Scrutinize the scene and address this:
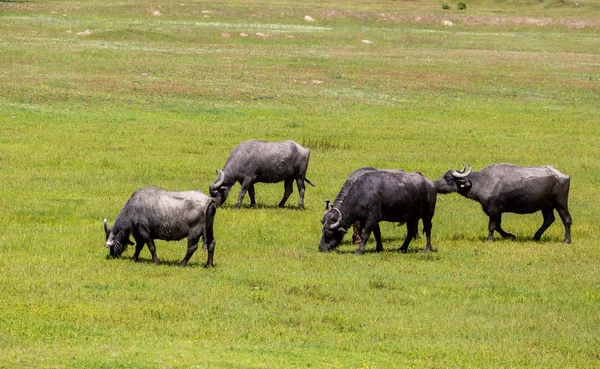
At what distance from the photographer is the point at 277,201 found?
31234 millimetres

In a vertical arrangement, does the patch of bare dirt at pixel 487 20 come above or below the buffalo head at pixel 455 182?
below

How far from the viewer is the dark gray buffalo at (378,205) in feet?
78.4

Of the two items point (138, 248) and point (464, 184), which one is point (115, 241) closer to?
point (138, 248)

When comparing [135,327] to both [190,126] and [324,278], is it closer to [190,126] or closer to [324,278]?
[324,278]

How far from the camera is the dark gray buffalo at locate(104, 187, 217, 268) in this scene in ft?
69.6

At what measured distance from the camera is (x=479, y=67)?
237 feet

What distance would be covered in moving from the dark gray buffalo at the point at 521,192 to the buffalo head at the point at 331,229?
419 cm

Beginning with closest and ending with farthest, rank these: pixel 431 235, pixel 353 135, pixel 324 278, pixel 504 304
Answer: pixel 504 304
pixel 324 278
pixel 431 235
pixel 353 135

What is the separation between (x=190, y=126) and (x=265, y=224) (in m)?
18.7

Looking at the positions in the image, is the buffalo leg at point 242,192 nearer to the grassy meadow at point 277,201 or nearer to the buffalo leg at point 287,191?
the grassy meadow at point 277,201

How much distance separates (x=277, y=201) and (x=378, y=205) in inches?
305

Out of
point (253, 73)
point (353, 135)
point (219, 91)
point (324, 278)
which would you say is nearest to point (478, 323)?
point (324, 278)

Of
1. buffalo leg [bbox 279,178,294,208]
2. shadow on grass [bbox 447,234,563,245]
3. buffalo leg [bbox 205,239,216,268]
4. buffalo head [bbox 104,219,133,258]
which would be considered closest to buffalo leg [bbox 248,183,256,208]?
buffalo leg [bbox 279,178,294,208]

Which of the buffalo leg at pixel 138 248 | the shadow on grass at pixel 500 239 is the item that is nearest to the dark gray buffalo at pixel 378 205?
the shadow on grass at pixel 500 239
